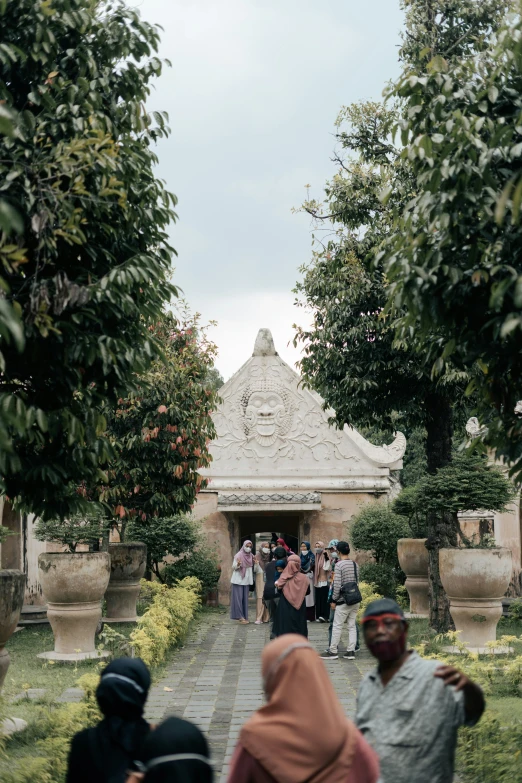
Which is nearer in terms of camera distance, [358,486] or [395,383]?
[395,383]

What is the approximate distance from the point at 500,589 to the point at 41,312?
749 cm

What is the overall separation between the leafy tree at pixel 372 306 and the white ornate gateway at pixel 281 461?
7567 millimetres

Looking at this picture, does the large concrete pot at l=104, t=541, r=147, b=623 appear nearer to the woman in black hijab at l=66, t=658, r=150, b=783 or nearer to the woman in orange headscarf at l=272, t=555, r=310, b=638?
the woman in orange headscarf at l=272, t=555, r=310, b=638

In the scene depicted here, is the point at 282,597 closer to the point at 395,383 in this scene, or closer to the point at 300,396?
the point at 395,383

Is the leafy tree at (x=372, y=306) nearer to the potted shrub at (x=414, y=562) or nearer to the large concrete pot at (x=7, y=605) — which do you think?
the potted shrub at (x=414, y=562)

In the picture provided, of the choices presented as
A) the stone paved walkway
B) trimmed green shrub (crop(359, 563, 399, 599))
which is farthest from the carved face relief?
the stone paved walkway

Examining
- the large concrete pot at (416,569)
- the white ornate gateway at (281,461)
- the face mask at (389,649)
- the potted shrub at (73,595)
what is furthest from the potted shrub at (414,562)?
the face mask at (389,649)

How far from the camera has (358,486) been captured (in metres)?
21.3

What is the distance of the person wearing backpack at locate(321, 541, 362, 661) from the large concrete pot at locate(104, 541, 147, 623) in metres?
4.09

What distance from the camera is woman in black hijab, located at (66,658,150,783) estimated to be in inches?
125

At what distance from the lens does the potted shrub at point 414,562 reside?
1498cm

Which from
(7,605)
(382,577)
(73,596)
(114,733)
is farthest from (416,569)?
(114,733)

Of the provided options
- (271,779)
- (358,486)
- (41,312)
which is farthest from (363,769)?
(358,486)

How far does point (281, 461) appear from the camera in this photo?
21.8 metres
